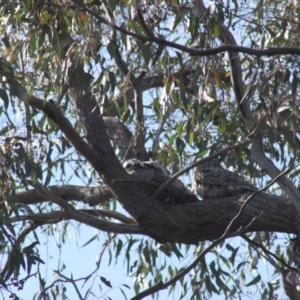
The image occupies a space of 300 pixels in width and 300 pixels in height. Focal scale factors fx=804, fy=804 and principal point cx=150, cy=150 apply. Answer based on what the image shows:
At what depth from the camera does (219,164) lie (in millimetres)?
4930

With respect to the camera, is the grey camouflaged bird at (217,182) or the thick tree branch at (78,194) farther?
the thick tree branch at (78,194)

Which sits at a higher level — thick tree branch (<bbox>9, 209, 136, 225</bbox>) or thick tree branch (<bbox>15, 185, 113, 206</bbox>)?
thick tree branch (<bbox>15, 185, 113, 206</bbox>)

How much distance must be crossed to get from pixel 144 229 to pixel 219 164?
0.86 metres

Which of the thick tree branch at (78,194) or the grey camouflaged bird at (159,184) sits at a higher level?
the thick tree branch at (78,194)

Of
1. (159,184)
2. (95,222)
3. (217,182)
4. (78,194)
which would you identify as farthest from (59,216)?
(217,182)

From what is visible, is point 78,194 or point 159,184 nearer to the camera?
point 159,184

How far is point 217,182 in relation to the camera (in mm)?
4625

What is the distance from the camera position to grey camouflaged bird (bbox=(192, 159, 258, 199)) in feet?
14.7

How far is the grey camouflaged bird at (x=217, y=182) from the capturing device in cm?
447

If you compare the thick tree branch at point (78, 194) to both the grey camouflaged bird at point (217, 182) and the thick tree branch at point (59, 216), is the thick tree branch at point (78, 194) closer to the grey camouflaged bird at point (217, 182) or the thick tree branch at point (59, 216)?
the thick tree branch at point (59, 216)

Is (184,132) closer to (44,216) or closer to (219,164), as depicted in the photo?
(219,164)

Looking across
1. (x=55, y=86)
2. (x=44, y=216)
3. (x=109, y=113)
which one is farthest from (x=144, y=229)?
(x=109, y=113)

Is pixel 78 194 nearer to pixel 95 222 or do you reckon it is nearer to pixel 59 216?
pixel 59 216

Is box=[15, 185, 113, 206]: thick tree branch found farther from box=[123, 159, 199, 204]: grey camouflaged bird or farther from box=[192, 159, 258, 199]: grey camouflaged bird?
box=[192, 159, 258, 199]: grey camouflaged bird
